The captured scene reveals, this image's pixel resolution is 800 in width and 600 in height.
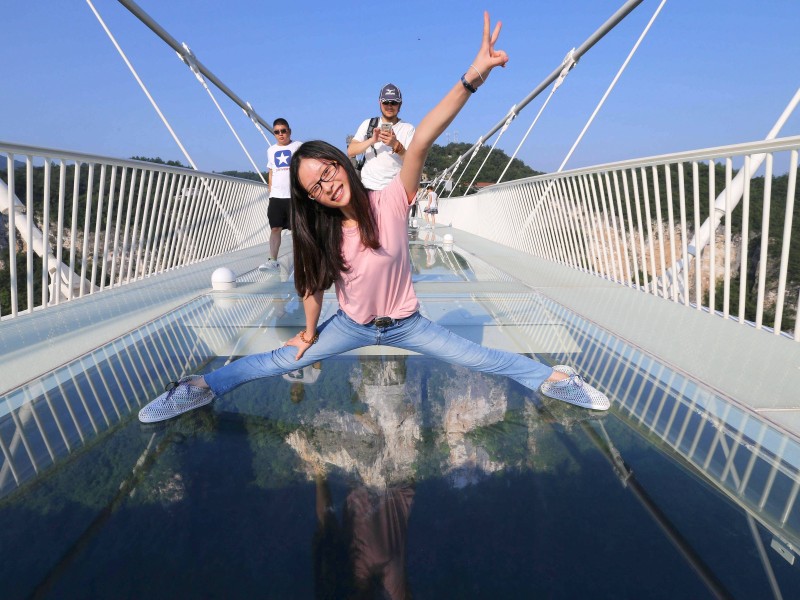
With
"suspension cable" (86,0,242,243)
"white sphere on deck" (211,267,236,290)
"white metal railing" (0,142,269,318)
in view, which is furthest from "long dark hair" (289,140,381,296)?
"suspension cable" (86,0,242,243)

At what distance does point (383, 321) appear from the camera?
72.9 inches

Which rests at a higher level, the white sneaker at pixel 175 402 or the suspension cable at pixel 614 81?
the suspension cable at pixel 614 81

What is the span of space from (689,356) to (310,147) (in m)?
1.93

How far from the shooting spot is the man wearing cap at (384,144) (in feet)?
11.5

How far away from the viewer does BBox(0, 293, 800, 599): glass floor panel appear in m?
1.07

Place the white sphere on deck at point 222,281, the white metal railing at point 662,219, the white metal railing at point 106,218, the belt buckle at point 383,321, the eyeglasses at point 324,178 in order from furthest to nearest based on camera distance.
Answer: the white sphere on deck at point 222,281, the white metal railing at point 106,218, the white metal railing at point 662,219, the belt buckle at point 383,321, the eyeglasses at point 324,178

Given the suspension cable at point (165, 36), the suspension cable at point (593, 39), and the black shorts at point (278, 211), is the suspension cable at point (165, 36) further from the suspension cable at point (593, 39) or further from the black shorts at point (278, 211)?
the suspension cable at point (593, 39)

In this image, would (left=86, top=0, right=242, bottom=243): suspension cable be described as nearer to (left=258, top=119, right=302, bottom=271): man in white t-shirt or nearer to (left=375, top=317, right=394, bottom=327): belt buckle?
(left=258, top=119, right=302, bottom=271): man in white t-shirt

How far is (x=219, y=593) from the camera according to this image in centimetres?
103

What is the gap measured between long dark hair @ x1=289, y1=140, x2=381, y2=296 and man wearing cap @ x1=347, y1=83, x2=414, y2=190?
55.5 inches

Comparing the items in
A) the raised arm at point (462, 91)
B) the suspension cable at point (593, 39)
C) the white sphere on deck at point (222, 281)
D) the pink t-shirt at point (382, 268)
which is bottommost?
the white sphere on deck at point (222, 281)

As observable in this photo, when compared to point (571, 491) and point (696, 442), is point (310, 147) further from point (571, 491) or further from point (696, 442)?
point (696, 442)

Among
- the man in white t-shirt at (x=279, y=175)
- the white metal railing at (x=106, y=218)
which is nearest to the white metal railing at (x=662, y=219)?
the man in white t-shirt at (x=279, y=175)

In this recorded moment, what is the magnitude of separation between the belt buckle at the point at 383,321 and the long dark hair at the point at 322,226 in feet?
0.70
